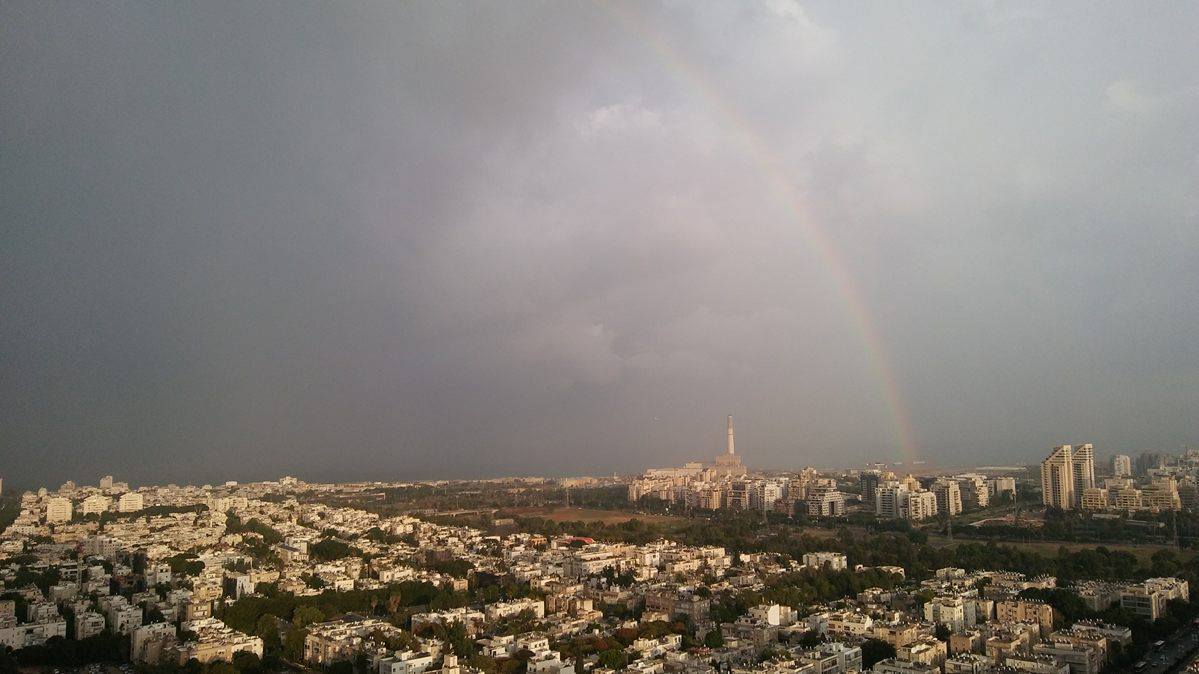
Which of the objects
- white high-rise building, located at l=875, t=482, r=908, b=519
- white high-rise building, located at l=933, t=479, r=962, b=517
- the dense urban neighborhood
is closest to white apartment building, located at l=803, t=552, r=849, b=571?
the dense urban neighborhood

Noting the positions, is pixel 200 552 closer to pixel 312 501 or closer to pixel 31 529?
pixel 31 529

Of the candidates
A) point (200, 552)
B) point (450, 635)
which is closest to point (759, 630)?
point (450, 635)

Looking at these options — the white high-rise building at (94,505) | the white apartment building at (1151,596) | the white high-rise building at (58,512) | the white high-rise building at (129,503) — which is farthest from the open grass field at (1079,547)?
the white high-rise building at (94,505)

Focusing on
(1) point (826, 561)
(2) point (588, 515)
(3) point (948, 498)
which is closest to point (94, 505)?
(2) point (588, 515)

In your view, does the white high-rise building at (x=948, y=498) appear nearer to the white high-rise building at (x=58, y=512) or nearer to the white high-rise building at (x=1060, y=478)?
the white high-rise building at (x=1060, y=478)

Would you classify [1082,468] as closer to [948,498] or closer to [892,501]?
[948,498]

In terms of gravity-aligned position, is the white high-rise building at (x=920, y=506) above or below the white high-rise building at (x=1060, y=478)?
below

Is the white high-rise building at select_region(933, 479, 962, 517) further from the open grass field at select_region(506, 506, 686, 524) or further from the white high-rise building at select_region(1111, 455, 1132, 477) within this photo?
the white high-rise building at select_region(1111, 455, 1132, 477)
